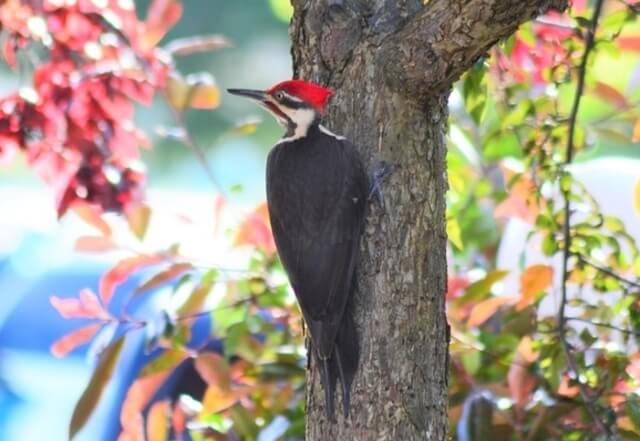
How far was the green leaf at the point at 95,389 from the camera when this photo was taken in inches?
80.3

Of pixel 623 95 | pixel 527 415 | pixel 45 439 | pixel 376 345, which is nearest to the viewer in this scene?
pixel 376 345

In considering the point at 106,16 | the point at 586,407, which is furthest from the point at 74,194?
the point at 586,407

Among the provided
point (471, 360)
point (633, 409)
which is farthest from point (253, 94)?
point (633, 409)

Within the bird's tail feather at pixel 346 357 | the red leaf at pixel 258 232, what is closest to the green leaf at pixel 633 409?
the bird's tail feather at pixel 346 357

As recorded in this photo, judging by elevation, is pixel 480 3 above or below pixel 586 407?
above

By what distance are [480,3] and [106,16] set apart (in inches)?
43.0

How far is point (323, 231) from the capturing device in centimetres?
171

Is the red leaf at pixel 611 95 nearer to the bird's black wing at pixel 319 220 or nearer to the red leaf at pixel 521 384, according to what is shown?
the red leaf at pixel 521 384

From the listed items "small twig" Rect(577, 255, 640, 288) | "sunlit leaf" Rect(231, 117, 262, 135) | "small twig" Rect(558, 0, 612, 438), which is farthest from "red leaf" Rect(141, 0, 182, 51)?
"small twig" Rect(577, 255, 640, 288)

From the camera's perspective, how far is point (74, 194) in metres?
2.34

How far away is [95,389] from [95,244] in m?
0.29

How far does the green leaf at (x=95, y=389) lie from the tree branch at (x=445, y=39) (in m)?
0.73

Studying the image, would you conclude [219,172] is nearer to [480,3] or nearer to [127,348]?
[127,348]

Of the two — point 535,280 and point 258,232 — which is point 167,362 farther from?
point 535,280
